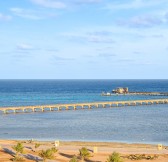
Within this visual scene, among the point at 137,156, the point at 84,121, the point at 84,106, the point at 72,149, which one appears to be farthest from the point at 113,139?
the point at 84,106

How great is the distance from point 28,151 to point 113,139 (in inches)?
721

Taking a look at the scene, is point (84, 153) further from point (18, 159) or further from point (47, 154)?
point (18, 159)

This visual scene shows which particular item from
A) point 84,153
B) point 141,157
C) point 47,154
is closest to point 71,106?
point 141,157

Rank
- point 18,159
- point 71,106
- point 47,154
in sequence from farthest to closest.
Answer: point 71,106
point 18,159
point 47,154

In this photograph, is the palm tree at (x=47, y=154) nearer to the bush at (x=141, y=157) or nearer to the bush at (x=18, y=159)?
the bush at (x=18, y=159)

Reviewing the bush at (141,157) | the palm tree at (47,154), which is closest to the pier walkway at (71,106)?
the bush at (141,157)

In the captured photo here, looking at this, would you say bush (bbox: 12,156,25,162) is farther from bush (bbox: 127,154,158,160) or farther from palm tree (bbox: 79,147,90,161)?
bush (bbox: 127,154,158,160)

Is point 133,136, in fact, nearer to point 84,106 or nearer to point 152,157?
point 152,157

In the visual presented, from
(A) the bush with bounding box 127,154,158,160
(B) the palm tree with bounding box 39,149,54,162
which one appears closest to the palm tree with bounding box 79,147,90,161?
(B) the palm tree with bounding box 39,149,54,162

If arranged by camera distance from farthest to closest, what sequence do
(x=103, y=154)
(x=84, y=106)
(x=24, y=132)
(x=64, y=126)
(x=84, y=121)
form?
(x=84, y=106)
(x=84, y=121)
(x=64, y=126)
(x=24, y=132)
(x=103, y=154)

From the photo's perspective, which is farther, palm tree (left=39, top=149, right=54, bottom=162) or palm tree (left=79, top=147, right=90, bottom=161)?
palm tree (left=79, top=147, right=90, bottom=161)

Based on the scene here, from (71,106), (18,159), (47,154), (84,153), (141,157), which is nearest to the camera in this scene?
(47,154)

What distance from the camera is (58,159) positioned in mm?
36750

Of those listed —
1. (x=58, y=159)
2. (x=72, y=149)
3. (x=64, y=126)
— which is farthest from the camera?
(x=64, y=126)
